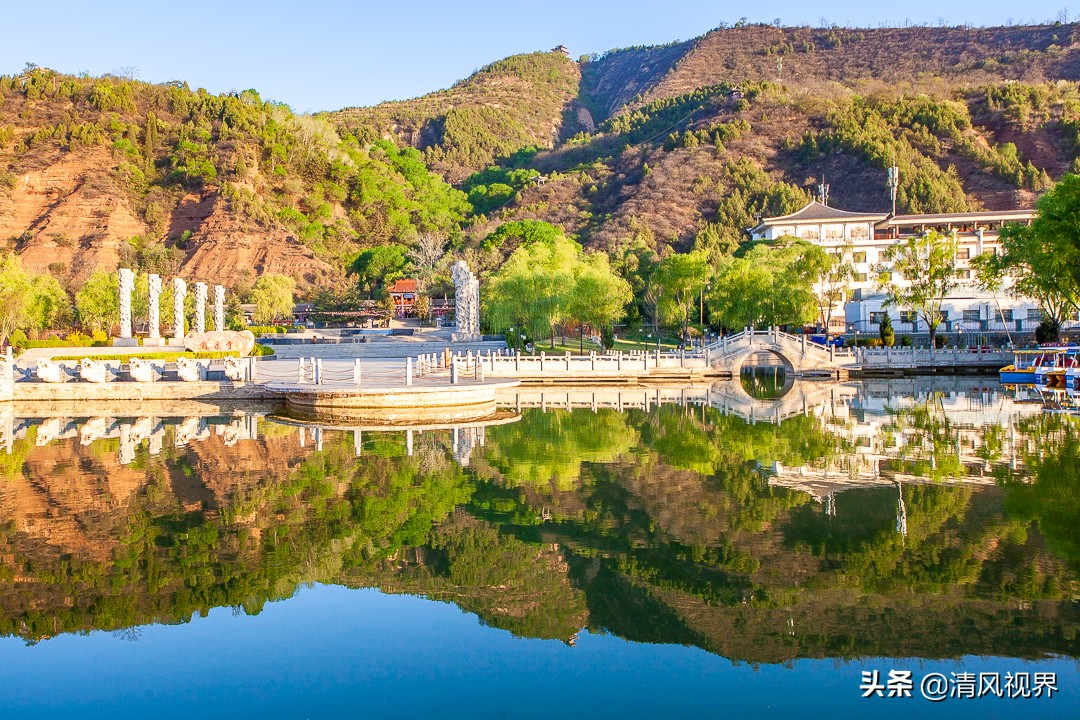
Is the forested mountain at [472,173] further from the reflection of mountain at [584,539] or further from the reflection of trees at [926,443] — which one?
the reflection of mountain at [584,539]

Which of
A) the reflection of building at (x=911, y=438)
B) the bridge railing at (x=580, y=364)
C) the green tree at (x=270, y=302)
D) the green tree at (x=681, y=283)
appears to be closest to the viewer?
the reflection of building at (x=911, y=438)

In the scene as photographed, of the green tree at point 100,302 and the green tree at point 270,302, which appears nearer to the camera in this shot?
the green tree at point 100,302

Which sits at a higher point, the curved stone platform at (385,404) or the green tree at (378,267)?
the green tree at (378,267)

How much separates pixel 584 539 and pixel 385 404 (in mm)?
15440

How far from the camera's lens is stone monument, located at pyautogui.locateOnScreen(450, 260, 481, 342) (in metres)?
52.4

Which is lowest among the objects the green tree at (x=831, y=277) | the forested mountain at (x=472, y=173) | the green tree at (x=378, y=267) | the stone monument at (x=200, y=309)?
the stone monument at (x=200, y=309)

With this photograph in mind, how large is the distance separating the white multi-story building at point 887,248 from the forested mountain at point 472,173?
1213 cm

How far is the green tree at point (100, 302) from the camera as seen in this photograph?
2287 inches

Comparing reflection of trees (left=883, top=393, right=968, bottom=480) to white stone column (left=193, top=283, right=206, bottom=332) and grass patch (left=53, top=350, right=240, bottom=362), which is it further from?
white stone column (left=193, top=283, right=206, bottom=332)

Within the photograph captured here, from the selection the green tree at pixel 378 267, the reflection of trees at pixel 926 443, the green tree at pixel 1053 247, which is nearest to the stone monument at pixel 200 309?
the green tree at pixel 378 267

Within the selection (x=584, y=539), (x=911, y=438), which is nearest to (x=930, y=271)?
(x=911, y=438)

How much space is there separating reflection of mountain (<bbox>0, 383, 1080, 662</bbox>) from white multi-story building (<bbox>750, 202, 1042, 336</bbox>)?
114 ft

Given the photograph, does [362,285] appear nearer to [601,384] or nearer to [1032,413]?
[601,384]

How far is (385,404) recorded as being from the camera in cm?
2753
